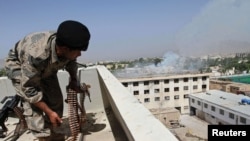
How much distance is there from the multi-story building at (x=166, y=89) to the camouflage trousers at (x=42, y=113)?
64.2 ft

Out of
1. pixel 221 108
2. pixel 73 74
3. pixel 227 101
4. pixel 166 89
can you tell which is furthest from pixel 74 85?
pixel 166 89

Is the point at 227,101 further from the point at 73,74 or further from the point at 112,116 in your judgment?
the point at 73,74

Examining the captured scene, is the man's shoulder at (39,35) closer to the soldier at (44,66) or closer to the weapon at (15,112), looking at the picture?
the soldier at (44,66)

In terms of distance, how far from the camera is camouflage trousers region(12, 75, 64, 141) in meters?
1.71

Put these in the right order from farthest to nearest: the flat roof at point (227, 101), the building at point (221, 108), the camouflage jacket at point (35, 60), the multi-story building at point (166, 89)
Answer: the multi-story building at point (166, 89)
the flat roof at point (227, 101)
the building at point (221, 108)
the camouflage jacket at point (35, 60)

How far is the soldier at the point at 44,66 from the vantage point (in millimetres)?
1338

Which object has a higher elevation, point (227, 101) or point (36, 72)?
point (36, 72)

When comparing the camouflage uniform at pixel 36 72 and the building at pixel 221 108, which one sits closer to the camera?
the camouflage uniform at pixel 36 72

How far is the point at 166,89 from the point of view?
73.7ft

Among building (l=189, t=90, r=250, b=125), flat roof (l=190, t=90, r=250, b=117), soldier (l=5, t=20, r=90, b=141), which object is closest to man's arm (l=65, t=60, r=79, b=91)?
soldier (l=5, t=20, r=90, b=141)

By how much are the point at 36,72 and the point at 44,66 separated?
2.5 inches

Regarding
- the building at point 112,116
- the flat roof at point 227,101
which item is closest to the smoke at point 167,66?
the flat roof at point 227,101

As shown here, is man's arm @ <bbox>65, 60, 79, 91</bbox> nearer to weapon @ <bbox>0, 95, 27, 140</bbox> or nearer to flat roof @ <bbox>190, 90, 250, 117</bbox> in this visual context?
weapon @ <bbox>0, 95, 27, 140</bbox>

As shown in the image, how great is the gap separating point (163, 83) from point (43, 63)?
2111 centimetres
